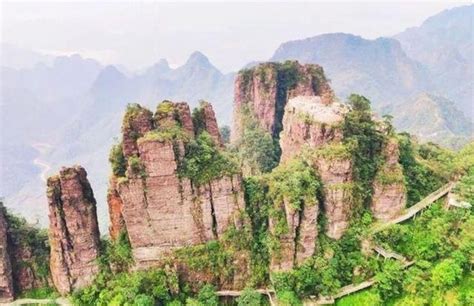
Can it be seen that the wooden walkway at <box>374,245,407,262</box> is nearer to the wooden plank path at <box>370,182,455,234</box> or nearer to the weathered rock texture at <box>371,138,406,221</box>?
the wooden plank path at <box>370,182,455,234</box>

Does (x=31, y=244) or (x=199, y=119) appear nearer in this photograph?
(x=31, y=244)

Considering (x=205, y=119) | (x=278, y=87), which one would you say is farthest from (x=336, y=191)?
(x=278, y=87)

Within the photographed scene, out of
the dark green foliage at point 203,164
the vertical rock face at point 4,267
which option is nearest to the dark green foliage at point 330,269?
the dark green foliage at point 203,164

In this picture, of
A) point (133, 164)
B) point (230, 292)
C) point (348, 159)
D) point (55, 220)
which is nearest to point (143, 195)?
point (133, 164)

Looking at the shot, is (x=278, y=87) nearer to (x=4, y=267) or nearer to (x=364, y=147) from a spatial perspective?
(x=364, y=147)

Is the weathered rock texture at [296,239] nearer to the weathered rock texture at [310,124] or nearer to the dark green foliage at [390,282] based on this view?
the dark green foliage at [390,282]
